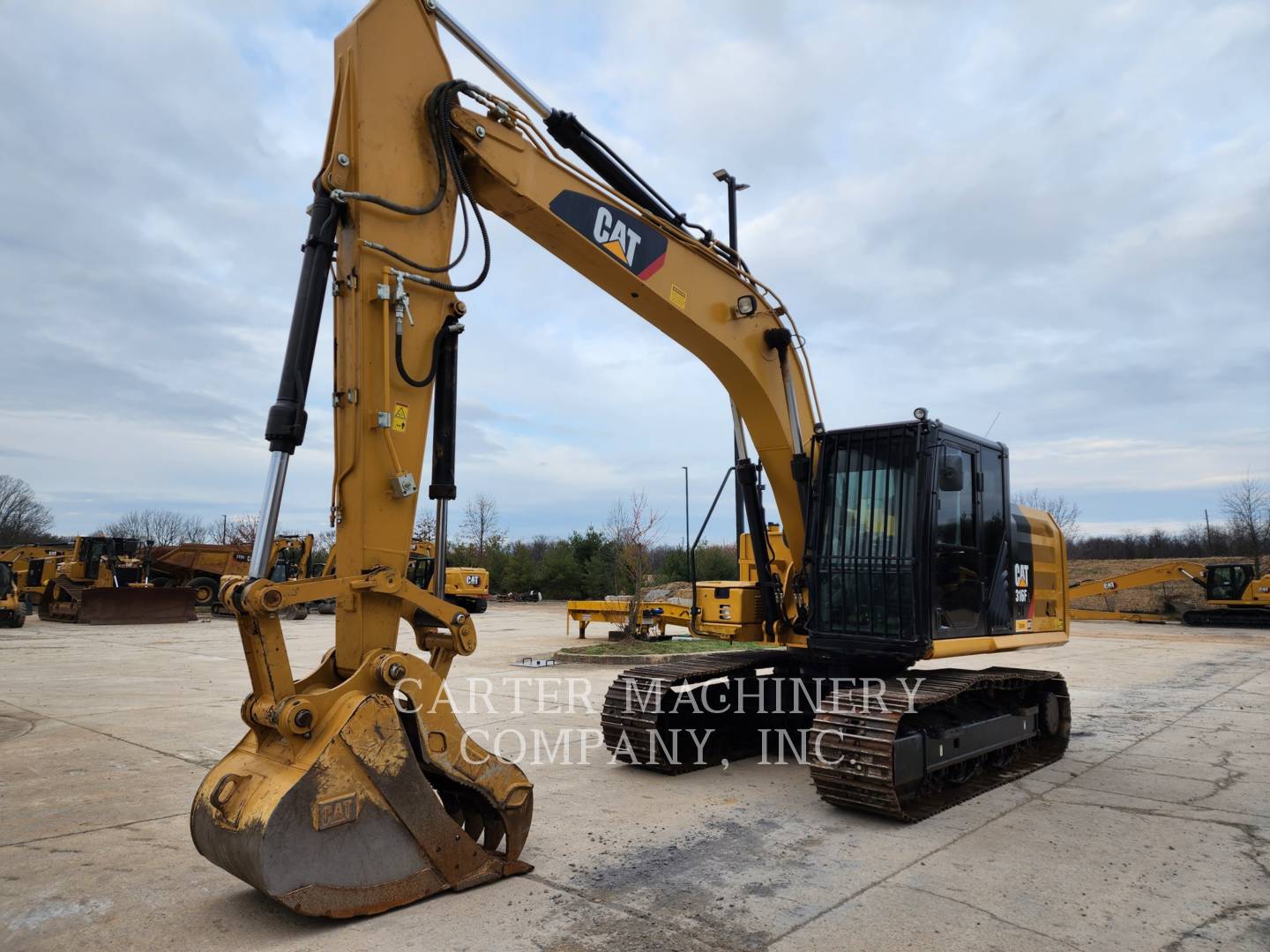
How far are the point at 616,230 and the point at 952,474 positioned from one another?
3.15 meters

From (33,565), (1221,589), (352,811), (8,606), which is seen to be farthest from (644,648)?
(33,565)

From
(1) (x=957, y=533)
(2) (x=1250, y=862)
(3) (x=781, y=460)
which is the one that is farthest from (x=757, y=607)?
(2) (x=1250, y=862)

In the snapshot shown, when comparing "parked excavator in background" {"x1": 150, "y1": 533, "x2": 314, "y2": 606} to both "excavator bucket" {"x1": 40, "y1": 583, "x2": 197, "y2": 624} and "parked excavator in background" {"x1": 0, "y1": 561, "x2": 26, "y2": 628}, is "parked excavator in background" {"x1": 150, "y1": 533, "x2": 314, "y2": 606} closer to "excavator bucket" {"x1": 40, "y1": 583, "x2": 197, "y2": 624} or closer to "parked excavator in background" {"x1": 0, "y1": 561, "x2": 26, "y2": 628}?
"excavator bucket" {"x1": 40, "y1": 583, "x2": 197, "y2": 624}

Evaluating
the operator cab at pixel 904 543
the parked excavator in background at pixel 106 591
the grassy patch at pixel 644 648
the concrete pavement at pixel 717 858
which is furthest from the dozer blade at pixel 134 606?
the operator cab at pixel 904 543

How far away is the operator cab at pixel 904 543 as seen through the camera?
20.4ft

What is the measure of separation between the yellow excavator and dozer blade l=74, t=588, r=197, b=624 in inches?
791

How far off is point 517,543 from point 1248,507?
34.0 m

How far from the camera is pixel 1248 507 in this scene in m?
40.2

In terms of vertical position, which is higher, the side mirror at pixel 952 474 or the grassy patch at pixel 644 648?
the side mirror at pixel 952 474

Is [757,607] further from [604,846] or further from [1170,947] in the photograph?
[1170,947]

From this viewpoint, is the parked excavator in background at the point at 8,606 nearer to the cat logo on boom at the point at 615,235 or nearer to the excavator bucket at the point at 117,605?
the excavator bucket at the point at 117,605

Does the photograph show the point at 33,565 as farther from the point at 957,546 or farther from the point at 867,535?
the point at 957,546

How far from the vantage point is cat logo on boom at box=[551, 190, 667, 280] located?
519cm

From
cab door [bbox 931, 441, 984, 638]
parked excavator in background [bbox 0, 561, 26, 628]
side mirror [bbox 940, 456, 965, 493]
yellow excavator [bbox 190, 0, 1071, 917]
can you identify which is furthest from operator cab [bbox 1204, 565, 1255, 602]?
parked excavator in background [bbox 0, 561, 26, 628]
